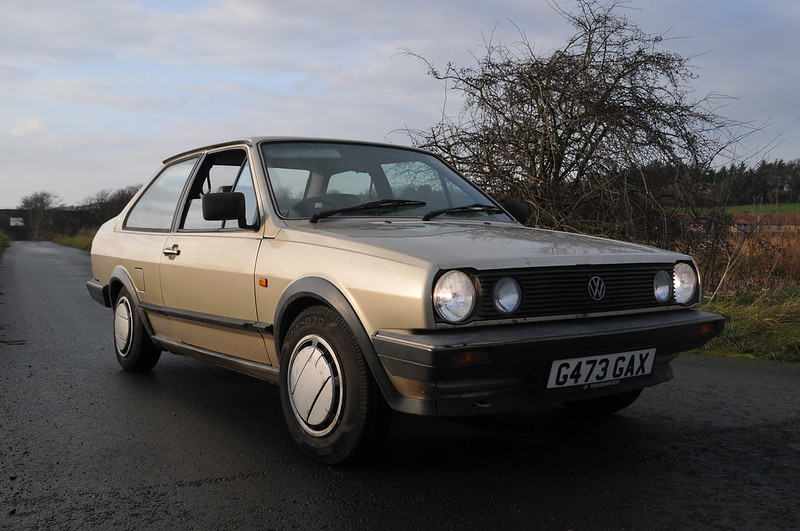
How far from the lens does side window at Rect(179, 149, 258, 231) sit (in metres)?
4.23

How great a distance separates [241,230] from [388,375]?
1.51 metres

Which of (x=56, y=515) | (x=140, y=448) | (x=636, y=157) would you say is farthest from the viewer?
(x=636, y=157)

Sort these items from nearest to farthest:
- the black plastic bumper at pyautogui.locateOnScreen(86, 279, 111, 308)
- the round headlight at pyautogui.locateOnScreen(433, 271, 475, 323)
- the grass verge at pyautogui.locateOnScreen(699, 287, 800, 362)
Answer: the round headlight at pyautogui.locateOnScreen(433, 271, 475, 323), the black plastic bumper at pyautogui.locateOnScreen(86, 279, 111, 308), the grass verge at pyautogui.locateOnScreen(699, 287, 800, 362)

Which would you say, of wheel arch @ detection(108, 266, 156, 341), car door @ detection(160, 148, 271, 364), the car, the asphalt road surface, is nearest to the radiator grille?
the car

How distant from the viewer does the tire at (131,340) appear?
5.34 m

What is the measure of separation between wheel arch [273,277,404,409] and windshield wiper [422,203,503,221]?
946 millimetres

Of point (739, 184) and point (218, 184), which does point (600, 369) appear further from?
point (739, 184)

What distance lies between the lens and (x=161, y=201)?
5352 millimetres

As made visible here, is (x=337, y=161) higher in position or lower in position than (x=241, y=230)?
Result: higher

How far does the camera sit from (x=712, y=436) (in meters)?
3.72

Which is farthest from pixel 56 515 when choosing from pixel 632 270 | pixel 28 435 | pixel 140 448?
pixel 632 270

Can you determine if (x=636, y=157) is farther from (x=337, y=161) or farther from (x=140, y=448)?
(x=140, y=448)

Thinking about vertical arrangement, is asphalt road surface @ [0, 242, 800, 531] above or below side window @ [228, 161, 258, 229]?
below

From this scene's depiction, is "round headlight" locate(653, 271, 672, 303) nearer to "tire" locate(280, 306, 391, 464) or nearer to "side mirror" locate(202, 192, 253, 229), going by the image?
"tire" locate(280, 306, 391, 464)
